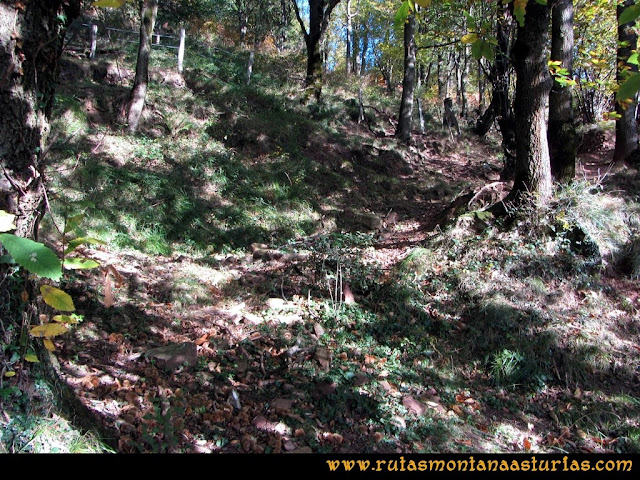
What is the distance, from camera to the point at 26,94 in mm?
2229

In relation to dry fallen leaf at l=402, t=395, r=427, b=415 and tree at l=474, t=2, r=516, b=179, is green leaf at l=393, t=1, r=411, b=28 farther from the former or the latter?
tree at l=474, t=2, r=516, b=179

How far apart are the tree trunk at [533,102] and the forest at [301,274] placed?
29 mm

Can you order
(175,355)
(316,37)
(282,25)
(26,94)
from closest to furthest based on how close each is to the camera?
1. (26,94)
2. (175,355)
3. (316,37)
4. (282,25)

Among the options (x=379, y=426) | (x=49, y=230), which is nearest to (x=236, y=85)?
(x=49, y=230)

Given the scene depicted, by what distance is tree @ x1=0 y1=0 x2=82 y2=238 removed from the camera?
2137mm

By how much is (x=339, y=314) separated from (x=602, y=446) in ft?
8.99

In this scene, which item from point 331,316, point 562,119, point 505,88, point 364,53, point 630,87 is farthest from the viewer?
point 364,53

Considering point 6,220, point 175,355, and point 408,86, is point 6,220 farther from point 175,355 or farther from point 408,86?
point 408,86

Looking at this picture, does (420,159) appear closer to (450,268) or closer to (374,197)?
(374,197)

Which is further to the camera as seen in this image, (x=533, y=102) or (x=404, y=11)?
(x=533, y=102)

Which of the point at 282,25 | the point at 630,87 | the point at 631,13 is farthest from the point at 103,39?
the point at 282,25

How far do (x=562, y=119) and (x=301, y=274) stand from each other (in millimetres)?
4998

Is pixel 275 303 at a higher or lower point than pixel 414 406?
higher
